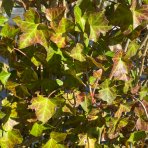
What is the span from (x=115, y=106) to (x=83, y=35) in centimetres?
31

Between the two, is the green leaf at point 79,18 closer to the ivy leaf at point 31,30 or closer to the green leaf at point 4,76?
the ivy leaf at point 31,30

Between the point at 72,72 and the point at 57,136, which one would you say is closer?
the point at 72,72

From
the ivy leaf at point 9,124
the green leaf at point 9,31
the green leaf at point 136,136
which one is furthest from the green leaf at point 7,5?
the green leaf at point 136,136

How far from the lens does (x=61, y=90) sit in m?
1.49

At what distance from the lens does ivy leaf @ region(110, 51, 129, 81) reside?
4.48 ft

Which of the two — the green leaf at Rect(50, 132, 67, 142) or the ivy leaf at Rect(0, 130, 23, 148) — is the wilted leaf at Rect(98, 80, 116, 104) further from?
the ivy leaf at Rect(0, 130, 23, 148)

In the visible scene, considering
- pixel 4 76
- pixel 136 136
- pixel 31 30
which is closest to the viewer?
pixel 31 30

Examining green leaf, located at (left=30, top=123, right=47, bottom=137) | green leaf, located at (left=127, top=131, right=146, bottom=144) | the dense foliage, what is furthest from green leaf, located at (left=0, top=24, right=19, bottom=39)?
green leaf, located at (left=127, top=131, right=146, bottom=144)

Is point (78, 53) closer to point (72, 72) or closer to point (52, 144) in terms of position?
point (72, 72)

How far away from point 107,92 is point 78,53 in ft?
0.64

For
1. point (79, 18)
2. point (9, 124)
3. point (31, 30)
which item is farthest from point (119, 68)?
point (9, 124)

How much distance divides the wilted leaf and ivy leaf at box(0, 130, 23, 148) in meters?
0.37

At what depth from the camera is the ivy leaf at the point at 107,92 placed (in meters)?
1.39

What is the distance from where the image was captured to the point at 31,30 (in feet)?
4.31
